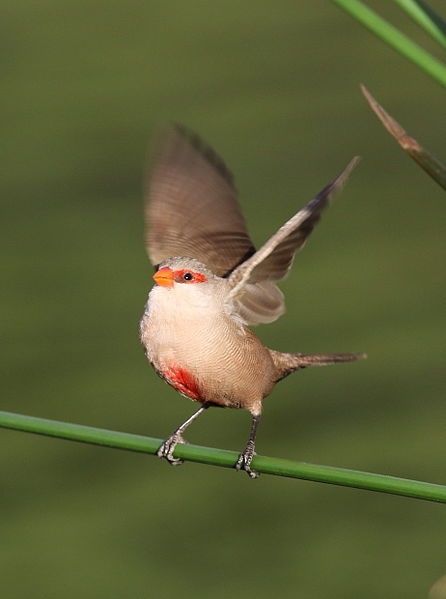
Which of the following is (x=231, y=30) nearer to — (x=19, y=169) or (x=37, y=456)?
(x=19, y=169)

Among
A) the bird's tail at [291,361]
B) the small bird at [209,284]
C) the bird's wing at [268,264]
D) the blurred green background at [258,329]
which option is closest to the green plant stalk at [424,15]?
the small bird at [209,284]

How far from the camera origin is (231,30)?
7.27 meters

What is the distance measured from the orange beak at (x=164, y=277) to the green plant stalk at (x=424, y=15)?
1.01 m

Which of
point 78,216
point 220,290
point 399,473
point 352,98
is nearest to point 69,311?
point 78,216

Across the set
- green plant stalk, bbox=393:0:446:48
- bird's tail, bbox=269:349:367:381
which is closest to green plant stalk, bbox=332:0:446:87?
green plant stalk, bbox=393:0:446:48

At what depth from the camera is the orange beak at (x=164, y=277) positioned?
2.28 metres

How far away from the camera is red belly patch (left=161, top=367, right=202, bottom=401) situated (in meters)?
2.21


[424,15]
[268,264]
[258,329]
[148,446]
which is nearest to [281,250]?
[268,264]

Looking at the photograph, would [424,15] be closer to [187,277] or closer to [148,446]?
[148,446]

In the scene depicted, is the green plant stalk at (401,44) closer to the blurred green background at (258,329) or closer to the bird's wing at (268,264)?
the bird's wing at (268,264)

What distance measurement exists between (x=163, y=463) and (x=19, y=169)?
2.46 m

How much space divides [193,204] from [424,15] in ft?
4.04

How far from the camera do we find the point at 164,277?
2295mm

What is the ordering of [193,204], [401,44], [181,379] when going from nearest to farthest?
[401,44] → [181,379] → [193,204]
